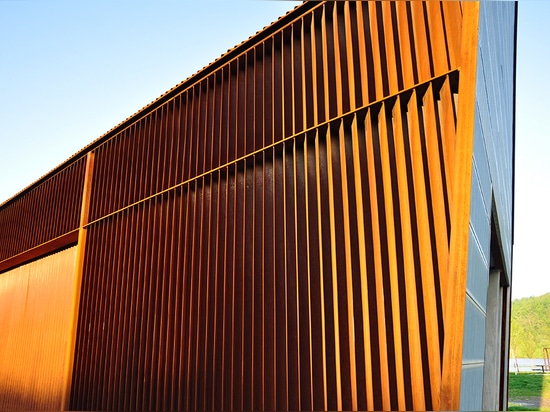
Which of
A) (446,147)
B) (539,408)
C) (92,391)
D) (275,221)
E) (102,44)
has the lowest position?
(539,408)

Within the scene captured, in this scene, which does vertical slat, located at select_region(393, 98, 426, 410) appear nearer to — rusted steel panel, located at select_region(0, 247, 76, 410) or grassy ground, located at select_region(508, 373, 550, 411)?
rusted steel panel, located at select_region(0, 247, 76, 410)

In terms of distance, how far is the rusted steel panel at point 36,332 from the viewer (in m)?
8.21

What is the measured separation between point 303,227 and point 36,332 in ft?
21.7

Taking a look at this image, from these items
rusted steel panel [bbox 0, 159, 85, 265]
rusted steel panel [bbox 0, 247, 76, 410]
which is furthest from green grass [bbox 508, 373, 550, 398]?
rusted steel panel [bbox 0, 159, 85, 265]

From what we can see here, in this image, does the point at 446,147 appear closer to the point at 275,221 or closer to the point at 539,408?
the point at 275,221

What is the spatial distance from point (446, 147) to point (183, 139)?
3.63 meters

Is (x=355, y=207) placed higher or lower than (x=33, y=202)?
lower

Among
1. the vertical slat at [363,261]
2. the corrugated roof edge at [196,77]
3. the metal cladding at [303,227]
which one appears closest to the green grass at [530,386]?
the corrugated roof edge at [196,77]

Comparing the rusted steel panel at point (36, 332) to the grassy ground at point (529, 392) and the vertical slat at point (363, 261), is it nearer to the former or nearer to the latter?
the vertical slat at point (363, 261)

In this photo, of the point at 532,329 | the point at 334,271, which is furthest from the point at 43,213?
the point at 532,329

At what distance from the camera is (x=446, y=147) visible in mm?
3539

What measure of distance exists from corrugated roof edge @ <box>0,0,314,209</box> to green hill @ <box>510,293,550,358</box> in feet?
185

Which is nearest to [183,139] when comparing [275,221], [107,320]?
[275,221]

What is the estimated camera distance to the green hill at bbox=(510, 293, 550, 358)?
5647 cm
